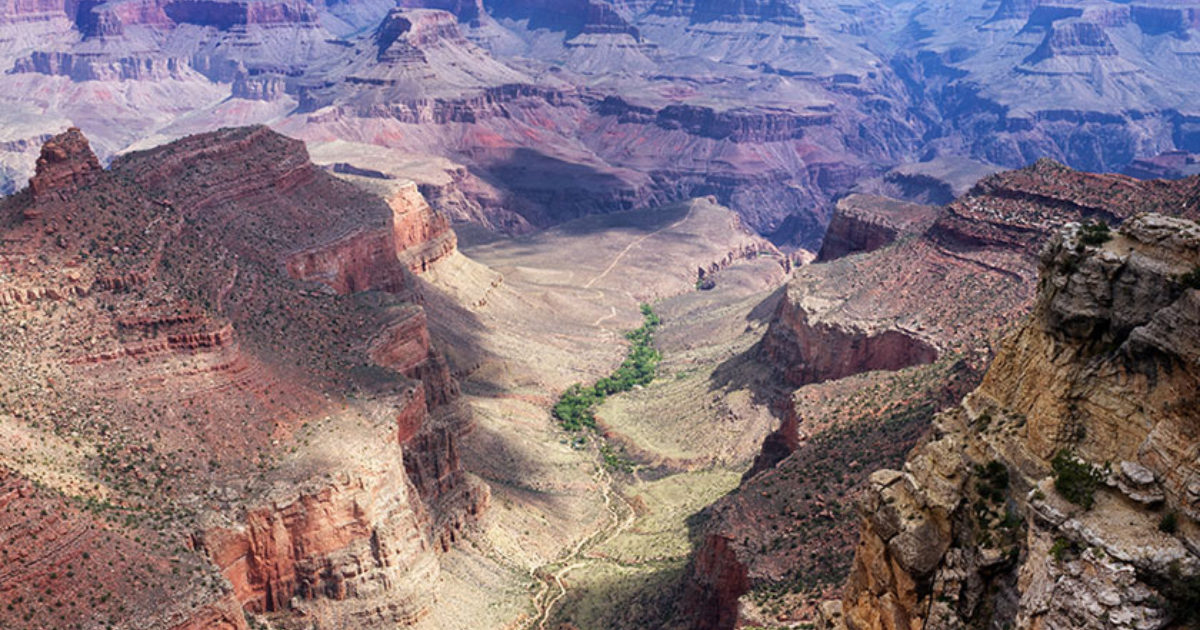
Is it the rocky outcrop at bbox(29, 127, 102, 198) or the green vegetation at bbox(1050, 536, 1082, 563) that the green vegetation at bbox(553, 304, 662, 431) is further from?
the green vegetation at bbox(1050, 536, 1082, 563)

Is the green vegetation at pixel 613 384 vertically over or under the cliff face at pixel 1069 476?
under

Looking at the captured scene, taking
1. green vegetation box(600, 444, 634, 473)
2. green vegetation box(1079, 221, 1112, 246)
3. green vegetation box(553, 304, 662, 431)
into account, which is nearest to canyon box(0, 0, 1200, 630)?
green vegetation box(1079, 221, 1112, 246)

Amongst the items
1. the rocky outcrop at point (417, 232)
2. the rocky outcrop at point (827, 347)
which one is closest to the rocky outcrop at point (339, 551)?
the rocky outcrop at point (827, 347)

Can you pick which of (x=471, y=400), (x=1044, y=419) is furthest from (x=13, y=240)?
(x=1044, y=419)

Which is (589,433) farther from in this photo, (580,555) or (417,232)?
(417,232)

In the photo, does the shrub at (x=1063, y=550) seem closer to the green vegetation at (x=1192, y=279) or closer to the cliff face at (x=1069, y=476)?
the cliff face at (x=1069, y=476)

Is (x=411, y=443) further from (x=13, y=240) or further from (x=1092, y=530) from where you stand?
(x=1092, y=530)

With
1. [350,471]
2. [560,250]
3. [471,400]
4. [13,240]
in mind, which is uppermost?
[13,240]

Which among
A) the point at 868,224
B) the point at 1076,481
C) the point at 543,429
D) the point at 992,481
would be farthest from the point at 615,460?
the point at 1076,481
